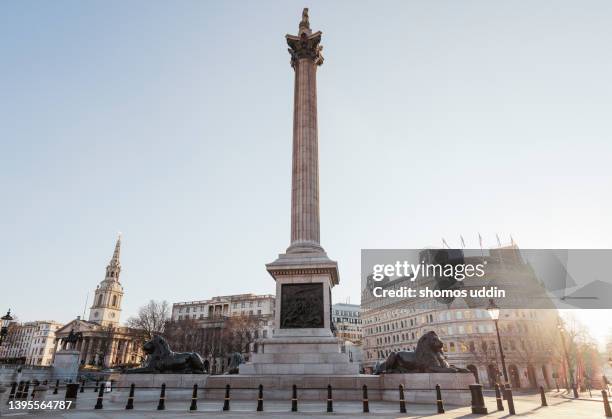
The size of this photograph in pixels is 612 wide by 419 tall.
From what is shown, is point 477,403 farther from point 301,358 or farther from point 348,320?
point 348,320

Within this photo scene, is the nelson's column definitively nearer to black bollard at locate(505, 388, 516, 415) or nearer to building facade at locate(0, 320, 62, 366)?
black bollard at locate(505, 388, 516, 415)

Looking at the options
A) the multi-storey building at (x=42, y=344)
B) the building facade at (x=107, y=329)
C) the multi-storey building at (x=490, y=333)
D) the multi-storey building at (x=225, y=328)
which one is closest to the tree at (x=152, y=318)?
the multi-storey building at (x=225, y=328)

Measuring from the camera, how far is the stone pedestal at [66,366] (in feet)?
151

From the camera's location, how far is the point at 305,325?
20516 mm

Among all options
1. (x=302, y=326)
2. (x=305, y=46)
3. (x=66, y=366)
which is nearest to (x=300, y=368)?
(x=302, y=326)

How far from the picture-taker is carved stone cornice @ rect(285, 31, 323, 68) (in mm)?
29592

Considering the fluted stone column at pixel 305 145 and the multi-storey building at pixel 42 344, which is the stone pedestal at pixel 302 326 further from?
the multi-storey building at pixel 42 344

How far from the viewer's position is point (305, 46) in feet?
97.1

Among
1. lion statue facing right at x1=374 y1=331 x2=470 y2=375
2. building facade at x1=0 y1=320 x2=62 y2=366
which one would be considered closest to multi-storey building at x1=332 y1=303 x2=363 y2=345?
building facade at x1=0 y1=320 x2=62 y2=366

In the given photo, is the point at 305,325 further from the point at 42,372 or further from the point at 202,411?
the point at 42,372

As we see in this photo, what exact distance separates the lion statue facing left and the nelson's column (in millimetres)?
2448

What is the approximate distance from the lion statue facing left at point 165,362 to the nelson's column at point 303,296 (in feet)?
8.03

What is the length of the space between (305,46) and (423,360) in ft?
77.2

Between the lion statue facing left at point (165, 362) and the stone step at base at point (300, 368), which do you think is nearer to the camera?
the lion statue facing left at point (165, 362)
